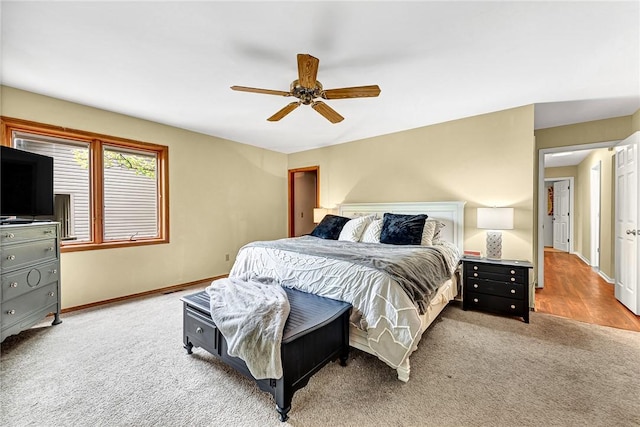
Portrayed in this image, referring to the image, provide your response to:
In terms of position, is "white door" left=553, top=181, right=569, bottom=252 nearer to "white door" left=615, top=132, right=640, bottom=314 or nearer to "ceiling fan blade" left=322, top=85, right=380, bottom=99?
"white door" left=615, top=132, right=640, bottom=314

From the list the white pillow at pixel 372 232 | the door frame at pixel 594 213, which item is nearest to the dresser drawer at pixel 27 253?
the white pillow at pixel 372 232

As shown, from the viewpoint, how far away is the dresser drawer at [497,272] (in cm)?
277

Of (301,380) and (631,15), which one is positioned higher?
(631,15)

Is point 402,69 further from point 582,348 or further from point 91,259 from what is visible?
point 91,259

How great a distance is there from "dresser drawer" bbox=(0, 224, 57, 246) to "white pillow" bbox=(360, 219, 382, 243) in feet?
11.3

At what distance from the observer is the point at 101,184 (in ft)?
11.1

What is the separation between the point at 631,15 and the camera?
5.56 feet

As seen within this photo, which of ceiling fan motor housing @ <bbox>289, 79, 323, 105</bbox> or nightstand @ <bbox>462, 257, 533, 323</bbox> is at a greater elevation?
ceiling fan motor housing @ <bbox>289, 79, 323, 105</bbox>

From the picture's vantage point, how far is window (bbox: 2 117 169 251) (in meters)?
3.04

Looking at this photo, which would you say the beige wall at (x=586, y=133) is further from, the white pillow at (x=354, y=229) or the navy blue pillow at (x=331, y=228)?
the navy blue pillow at (x=331, y=228)

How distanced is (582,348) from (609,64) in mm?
2478

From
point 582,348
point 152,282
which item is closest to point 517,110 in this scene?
point 582,348

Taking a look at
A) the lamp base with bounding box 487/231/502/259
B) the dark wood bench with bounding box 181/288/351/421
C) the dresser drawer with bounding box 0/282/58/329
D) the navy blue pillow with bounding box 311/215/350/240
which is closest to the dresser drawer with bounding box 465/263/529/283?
the lamp base with bounding box 487/231/502/259

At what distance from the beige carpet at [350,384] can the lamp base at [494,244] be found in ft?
2.92
